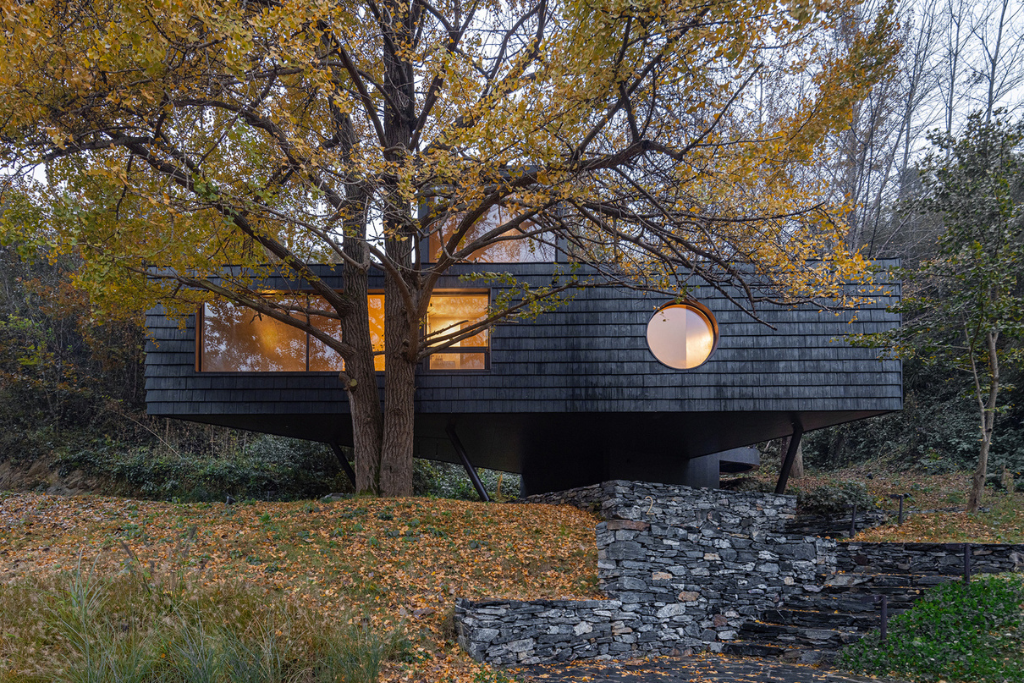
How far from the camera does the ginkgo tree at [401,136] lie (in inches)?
234

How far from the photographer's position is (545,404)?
1046cm

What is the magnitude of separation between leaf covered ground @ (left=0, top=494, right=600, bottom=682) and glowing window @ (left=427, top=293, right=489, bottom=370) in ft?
8.03

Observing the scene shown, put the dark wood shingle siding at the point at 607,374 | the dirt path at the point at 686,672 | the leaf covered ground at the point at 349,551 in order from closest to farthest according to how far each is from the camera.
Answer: the dirt path at the point at 686,672
the leaf covered ground at the point at 349,551
the dark wood shingle siding at the point at 607,374

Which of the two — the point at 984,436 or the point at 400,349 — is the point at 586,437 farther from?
the point at 984,436

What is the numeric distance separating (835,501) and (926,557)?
3343mm

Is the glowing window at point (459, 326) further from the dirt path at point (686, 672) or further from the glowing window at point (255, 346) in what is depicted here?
the dirt path at point (686, 672)

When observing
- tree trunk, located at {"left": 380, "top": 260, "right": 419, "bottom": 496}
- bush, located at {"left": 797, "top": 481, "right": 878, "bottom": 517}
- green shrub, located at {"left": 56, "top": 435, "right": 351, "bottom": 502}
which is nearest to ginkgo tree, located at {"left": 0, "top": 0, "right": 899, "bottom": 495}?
tree trunk, located at {"left": 380, "top": 260, "right": 419, "bottom": 496}

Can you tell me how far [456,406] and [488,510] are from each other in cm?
202

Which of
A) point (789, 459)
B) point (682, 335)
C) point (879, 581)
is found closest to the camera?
point (879, 581)

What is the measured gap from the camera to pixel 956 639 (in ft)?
19.2

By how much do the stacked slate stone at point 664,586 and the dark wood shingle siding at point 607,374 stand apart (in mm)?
1996

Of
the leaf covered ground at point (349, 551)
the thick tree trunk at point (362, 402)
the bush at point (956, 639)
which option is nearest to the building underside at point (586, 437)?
the thick tree trunk at point (362, 402)

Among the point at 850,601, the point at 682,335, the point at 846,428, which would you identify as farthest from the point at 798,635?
the point at 846,428

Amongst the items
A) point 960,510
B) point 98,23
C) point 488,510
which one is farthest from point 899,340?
point 98,23
